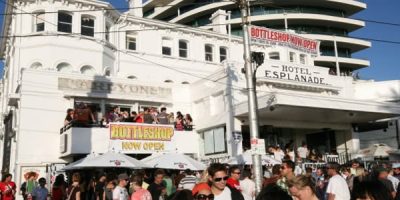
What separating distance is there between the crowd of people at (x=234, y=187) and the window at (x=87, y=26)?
48.7 ft

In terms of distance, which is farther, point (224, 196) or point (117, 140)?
point (117, 140)

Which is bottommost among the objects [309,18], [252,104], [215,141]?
[215,141]

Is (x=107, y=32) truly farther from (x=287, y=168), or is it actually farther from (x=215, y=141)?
(x=287, y=168)

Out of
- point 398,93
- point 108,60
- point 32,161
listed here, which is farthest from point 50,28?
point 398,93

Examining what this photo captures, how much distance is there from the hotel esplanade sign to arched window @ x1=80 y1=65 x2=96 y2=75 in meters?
2.28

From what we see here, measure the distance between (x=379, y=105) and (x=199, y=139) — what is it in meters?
10.9

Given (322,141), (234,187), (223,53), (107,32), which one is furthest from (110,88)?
(234,187)

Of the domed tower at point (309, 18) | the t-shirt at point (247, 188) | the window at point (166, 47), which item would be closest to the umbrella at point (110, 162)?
the t-shirt at point (247, 188)

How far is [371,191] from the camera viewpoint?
11.1ft

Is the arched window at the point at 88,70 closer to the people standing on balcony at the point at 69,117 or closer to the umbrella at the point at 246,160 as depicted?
the people standing on balcony at the point at 69,117

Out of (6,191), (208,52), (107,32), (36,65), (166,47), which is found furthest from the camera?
(208,52)

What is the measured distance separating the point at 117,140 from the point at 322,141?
50.2 feet

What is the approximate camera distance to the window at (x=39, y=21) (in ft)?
86.9

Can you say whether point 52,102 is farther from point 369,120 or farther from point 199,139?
point 369,120
